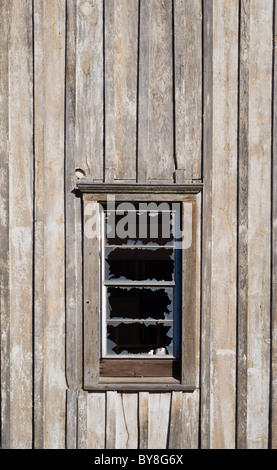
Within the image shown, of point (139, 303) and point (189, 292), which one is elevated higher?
point (189, 292)

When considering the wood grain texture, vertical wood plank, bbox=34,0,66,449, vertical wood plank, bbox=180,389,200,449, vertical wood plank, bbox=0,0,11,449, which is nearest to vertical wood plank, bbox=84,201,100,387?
vertical wood plank, bbox=34,0,66,449

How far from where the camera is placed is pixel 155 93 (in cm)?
327

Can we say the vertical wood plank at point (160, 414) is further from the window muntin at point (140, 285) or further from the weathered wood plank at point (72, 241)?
the weathered wood plank at point (72, 241)

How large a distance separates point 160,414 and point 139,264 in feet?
4.40

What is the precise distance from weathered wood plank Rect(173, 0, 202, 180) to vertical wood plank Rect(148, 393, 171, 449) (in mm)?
1962

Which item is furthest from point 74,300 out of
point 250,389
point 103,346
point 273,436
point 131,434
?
point 273,436

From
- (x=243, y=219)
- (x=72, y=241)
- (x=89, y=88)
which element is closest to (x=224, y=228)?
A: (x=243, y=219)

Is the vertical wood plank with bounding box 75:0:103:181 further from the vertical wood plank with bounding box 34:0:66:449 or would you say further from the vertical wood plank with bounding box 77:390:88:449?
the vertical wood plank with bounding box 77:390:88:449

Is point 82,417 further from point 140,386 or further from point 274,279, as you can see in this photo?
point 274,279

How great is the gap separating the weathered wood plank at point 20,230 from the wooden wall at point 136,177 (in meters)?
0.01

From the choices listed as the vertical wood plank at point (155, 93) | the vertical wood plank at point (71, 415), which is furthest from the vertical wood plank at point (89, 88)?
the vertical wood plank at point (71, 415)

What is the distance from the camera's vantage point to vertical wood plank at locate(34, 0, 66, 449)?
128 inches

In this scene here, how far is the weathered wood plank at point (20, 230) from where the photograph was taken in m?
3.26

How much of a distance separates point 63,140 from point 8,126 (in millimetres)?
494
